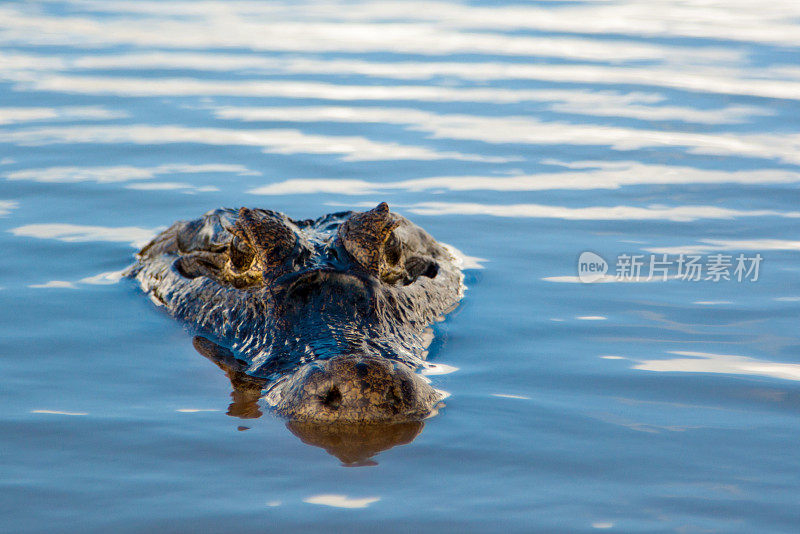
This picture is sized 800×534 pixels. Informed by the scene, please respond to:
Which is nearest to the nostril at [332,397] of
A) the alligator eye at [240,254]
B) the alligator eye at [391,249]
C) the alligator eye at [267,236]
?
the alligator eye at [267,236]

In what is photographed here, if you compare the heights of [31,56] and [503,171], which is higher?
[31,56]

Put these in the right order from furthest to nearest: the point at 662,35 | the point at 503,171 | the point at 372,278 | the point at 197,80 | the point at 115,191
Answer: the point at 662,35, the point at 197,80, the point at 503,171, the point at 115,191, the point at 372,278

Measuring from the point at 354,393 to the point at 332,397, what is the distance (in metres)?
0.10

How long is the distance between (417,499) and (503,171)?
5679 millimetres

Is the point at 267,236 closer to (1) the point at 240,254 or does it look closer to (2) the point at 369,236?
(1) the point at 240,254

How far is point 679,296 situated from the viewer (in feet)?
20.2

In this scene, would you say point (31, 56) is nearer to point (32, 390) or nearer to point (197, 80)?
point (197, 80)

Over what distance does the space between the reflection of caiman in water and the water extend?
0.14 m

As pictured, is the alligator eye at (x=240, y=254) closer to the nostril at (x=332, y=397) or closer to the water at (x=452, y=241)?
the water at (x=452, y=241)

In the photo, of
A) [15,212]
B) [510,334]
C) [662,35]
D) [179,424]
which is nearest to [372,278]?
[510,334]

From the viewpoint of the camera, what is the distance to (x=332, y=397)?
4219 millimetres

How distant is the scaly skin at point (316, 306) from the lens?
14.0ft

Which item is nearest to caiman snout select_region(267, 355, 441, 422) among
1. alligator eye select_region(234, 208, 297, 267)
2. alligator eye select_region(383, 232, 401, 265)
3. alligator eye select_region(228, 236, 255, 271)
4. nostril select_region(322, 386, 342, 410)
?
nostril select_region(322, 386, 342, 410)

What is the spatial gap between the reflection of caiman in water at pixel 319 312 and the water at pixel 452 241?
141mm
